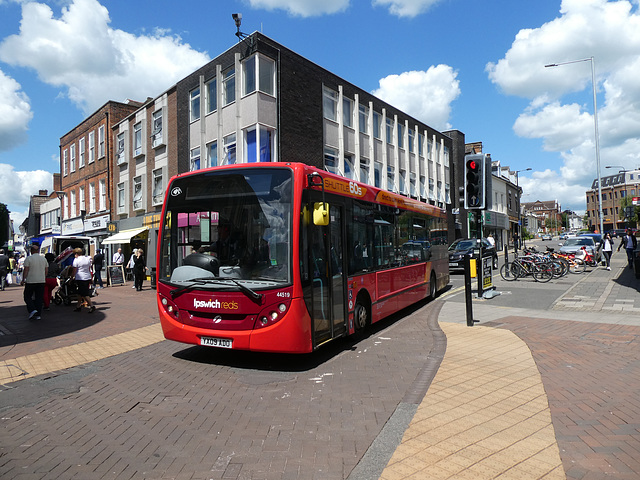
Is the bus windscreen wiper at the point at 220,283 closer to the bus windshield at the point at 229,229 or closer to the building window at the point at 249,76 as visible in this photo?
the bus windshield at the point at 229,229

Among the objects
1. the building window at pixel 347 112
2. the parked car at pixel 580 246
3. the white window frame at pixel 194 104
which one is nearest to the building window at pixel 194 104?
the white window frame at pixel 194 104

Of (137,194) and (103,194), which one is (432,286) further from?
(103,194)

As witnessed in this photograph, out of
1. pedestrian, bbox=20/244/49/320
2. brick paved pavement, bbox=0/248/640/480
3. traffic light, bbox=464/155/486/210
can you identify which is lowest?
brick paved pavement, bbox=0/248/640/480

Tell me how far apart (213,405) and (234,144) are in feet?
55.7

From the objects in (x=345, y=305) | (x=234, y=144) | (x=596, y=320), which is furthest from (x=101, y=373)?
(x=234, y=144)

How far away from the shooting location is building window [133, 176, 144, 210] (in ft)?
86.3

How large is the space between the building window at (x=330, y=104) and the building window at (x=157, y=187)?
391 inches

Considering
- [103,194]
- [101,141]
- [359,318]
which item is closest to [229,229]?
[359,318]

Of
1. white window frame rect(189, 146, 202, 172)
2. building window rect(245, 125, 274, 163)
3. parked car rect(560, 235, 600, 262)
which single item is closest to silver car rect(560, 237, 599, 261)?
parked car rect(560, 235, 600, 262)

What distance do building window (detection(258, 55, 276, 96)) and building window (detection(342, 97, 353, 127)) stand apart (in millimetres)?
5500

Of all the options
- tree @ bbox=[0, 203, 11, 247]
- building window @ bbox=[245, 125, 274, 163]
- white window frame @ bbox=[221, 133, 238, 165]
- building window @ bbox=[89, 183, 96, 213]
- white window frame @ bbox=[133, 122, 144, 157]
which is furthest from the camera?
tree @ bbox=[0, 203, 11, 247]

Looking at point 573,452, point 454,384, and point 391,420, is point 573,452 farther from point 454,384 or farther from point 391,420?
point 454,384

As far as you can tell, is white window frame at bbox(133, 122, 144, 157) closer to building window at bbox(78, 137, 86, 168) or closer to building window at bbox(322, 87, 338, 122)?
building window at bbox(78, 137, 86, 168)

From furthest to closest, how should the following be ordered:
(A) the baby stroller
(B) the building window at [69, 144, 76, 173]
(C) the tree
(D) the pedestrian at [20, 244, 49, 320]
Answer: (C) the tree, (B) the building window at [69, 144, 76, 173], (A) the baby stroller, (D) the pedestrian at [20, 244, 49, 320]
